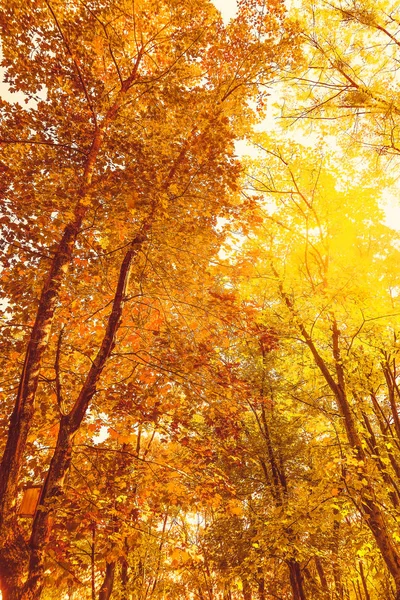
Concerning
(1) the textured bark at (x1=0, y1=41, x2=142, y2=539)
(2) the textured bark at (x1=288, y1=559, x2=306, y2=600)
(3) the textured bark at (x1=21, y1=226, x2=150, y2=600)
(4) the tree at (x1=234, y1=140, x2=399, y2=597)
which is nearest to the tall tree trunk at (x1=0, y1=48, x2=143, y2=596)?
(1) the textured bark at (x1=0, y1=41, x2=142, y2=539)

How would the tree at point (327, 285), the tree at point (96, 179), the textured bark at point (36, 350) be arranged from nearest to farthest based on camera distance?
the textured bark at point (36, 350), the tree at point (96, 179), the tree at point (327, 285)

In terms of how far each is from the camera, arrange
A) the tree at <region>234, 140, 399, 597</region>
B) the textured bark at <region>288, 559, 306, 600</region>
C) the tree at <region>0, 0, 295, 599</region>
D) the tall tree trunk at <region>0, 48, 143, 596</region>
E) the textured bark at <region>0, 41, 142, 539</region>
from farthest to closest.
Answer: the textured bark at <region>288, 559, 306, 600</region> → the tree at <region>234, 140, 399, 597</region> → the tree at <region>0, 0, 295, 599</region> → the textured bark at <region>0, 41, 142, 539</region> → the tall tree trunk at <region>0, 48, 143, 596</region>

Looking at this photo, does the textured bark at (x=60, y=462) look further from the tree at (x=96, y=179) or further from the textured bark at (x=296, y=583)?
the textured bark at (x=296, y=583)

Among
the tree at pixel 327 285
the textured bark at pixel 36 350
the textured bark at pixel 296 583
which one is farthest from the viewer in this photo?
the textured bark at pixel 296 583

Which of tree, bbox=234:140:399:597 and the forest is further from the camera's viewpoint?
tree, bbox=234:140:399:597

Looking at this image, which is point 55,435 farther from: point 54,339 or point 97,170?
point 97,170

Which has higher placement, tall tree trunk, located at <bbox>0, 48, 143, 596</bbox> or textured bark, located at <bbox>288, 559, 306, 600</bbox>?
tall tree trunk, located at <bbox>0, 48, 143, 596</bbox>

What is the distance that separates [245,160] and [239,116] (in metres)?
2.13

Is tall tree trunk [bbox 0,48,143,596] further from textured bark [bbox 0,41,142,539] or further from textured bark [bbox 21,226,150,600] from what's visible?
textured bark [bbox 21,226,150,600]

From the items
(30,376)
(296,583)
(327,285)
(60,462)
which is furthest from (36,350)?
(296,583)

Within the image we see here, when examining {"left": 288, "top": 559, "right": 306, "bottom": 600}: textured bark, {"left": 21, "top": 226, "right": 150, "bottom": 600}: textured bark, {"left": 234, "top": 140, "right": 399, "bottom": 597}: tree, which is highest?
{"left": 234, "top": 140, "right": 399, "bottom": 597}: tree

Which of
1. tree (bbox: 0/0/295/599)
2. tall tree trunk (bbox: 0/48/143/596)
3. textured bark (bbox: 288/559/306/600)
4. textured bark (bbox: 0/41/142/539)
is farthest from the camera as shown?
textured bark (bbox: 288/559/306/600)

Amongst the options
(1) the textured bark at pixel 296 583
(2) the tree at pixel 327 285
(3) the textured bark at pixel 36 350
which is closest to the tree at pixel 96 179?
(3) the textured bark at pixel 36 350

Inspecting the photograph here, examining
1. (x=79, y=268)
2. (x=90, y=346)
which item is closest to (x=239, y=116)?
(x=79, y=268)
